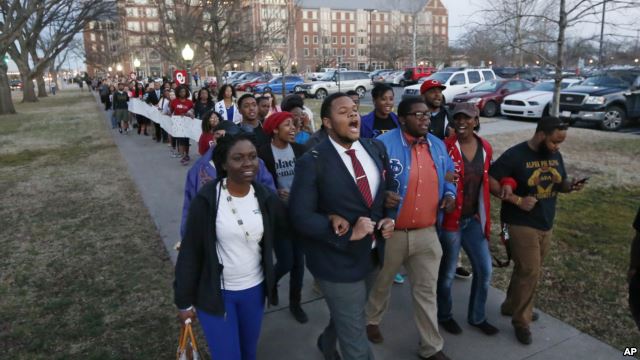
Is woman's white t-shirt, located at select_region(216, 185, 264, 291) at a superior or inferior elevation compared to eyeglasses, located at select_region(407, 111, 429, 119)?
inferior

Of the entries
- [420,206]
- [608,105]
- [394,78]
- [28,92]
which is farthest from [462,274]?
[28,92]

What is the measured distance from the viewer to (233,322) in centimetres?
262

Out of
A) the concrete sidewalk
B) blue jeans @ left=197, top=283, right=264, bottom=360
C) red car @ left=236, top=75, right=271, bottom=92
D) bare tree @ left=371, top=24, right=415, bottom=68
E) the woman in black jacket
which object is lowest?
the concrete sidewalk

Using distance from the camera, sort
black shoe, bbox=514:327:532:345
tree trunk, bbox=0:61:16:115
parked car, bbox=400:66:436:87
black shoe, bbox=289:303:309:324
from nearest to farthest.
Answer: black shoe, bbox=514:327:532:345
black shoe, bbox=289:303:309:324
tree trunk, bbox=0:61:16:115
parked car, bbox=400:66:436:87

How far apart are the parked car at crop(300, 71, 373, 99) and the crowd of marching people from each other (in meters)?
27.0

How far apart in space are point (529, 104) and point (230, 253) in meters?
16.0

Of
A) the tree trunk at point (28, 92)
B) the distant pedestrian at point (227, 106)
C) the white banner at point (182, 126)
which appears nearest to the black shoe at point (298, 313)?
the distant pedestrian at point (227, 106)

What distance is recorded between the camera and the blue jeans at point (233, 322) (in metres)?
2.59

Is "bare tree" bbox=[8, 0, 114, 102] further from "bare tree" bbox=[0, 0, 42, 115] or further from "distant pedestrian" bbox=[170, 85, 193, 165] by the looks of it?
"distant pedestrian" bbox=[170, 85, 193, 165]

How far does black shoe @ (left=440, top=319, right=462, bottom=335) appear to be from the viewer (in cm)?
365

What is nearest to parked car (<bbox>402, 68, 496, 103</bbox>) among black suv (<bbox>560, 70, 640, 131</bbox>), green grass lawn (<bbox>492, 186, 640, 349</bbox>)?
black suv (<bbox>560, 70, 640, 131</bbox>)

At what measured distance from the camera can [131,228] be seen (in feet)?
21.4

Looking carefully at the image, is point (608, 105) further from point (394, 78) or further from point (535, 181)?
point (394, 78)

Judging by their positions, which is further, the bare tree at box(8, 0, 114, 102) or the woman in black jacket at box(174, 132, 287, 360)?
the bare tree at box(8, 0, 114, 102)
